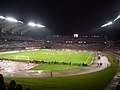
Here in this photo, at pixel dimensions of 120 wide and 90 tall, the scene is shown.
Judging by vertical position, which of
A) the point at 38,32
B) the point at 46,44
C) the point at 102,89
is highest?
the point at 38,32

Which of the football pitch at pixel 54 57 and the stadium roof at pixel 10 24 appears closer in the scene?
the football pitch at pixel 54 57

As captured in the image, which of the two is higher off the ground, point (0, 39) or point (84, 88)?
point (0, 39)

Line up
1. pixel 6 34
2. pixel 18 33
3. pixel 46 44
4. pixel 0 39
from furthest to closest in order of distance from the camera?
pixel 46 44
pixel 18 33
pixel 6 34
pixel 0 39

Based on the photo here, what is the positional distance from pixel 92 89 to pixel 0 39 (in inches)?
3858

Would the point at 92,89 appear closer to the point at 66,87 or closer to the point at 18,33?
the point at 66,87

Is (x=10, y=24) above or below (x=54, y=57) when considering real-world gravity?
above

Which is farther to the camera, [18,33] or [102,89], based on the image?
[18,33]

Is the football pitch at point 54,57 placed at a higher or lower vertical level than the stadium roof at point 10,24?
lower

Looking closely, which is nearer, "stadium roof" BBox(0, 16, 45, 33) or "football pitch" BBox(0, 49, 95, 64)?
"football pitch" BBox(0, 49, 95, 64)

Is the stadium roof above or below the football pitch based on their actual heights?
above

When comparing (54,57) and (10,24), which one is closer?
(54,57)

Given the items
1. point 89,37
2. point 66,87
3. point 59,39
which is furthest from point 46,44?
point 66,87

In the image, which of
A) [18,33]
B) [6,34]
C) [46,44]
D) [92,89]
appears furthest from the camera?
[46,44]

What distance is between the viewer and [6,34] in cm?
12138
